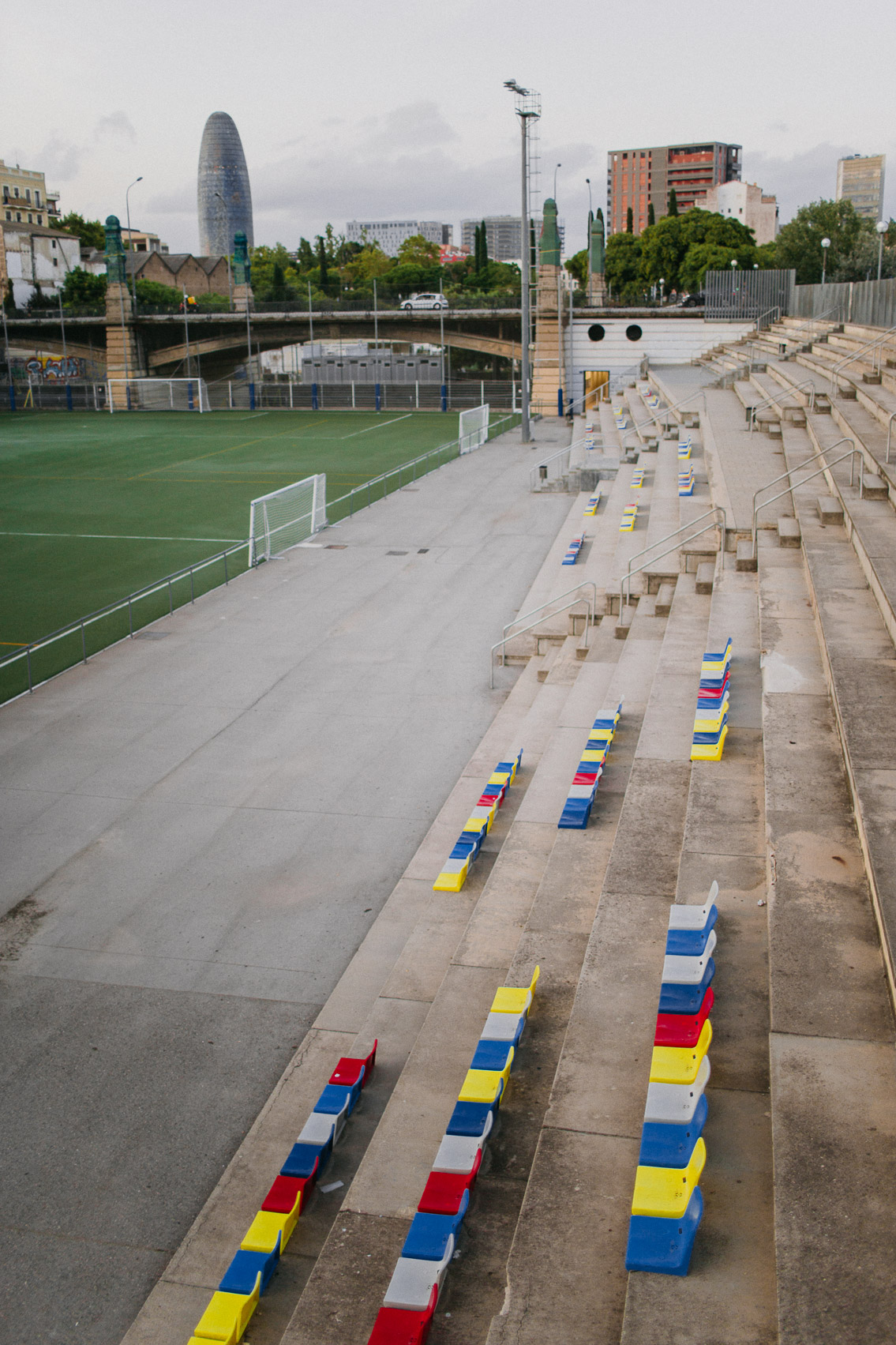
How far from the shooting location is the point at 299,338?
8506 cm

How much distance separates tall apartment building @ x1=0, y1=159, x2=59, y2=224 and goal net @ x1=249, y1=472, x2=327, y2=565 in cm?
12774

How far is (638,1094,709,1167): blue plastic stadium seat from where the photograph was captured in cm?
528

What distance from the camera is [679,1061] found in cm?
592

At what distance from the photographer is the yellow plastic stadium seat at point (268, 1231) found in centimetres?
627

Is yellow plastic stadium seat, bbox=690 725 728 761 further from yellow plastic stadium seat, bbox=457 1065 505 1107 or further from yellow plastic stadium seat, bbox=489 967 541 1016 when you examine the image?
yellow plastic stadium seat, bbox=457 1065 505 1107

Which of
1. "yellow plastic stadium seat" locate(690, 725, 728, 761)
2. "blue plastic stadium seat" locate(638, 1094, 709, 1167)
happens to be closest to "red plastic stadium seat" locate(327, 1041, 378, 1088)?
"blue plastic stadium seat" locate(638, 1094, 709, 1167)

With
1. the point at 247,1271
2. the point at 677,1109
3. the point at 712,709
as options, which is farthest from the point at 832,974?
the point at 712,709

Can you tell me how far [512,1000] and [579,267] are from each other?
11121 cm

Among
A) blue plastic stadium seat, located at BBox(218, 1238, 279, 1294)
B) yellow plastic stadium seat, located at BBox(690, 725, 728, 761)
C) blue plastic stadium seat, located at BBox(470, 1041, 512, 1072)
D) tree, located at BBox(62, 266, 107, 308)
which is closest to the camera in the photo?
blue plastic stadium seat, located at BBox(218, 1238, 279, 1294)

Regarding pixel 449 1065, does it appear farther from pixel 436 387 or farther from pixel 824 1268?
pixel 436 387

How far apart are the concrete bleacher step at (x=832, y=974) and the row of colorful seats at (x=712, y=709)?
19.0 inches

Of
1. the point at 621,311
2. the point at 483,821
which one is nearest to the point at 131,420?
the point at 621,311

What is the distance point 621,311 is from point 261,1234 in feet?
210

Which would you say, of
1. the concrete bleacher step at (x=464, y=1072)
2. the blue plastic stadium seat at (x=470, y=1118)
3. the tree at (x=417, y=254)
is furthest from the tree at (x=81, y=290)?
the blue plastic stadium seat at (x=470, y=1118)
